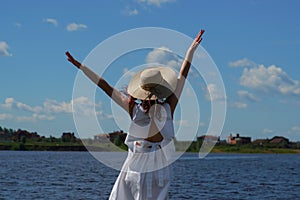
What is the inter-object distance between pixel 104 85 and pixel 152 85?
404 mm

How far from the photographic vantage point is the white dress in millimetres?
4730

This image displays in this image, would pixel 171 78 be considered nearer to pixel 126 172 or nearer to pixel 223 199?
pixel 126 172

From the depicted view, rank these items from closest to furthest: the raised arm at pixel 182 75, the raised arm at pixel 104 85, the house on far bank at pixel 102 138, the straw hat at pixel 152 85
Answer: the raised arm at pixel 104 85, the straw hat at pixel 152 85, the raised arm at pixel 182 75, the house on far bank at pixel 102 138

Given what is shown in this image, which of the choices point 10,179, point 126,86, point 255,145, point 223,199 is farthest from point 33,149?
point 126,86

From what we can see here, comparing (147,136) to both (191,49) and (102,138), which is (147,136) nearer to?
(102,138)

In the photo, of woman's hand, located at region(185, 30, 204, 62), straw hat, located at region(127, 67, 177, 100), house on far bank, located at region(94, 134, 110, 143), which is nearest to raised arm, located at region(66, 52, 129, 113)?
straw hat, located at region(127, 67, 177, 100)

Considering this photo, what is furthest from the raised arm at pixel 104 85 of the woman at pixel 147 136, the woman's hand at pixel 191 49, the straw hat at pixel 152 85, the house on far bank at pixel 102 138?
the woman's hand at pixel 191 49

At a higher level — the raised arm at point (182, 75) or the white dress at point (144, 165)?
the raised arm at point (182, 75)

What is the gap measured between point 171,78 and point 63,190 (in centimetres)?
2883

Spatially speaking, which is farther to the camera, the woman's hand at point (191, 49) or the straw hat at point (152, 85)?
the woman's hand at point (191, 49)

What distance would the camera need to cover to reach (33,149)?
179250 mm

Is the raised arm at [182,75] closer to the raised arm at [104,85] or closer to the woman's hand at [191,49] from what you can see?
the woman's hand at [191,49]

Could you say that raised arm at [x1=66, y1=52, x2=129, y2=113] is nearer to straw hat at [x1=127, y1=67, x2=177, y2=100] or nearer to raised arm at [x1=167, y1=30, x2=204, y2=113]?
straw hat at [x1=127, y1=67, x2=177, y2=100]

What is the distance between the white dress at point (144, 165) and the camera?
473cm
